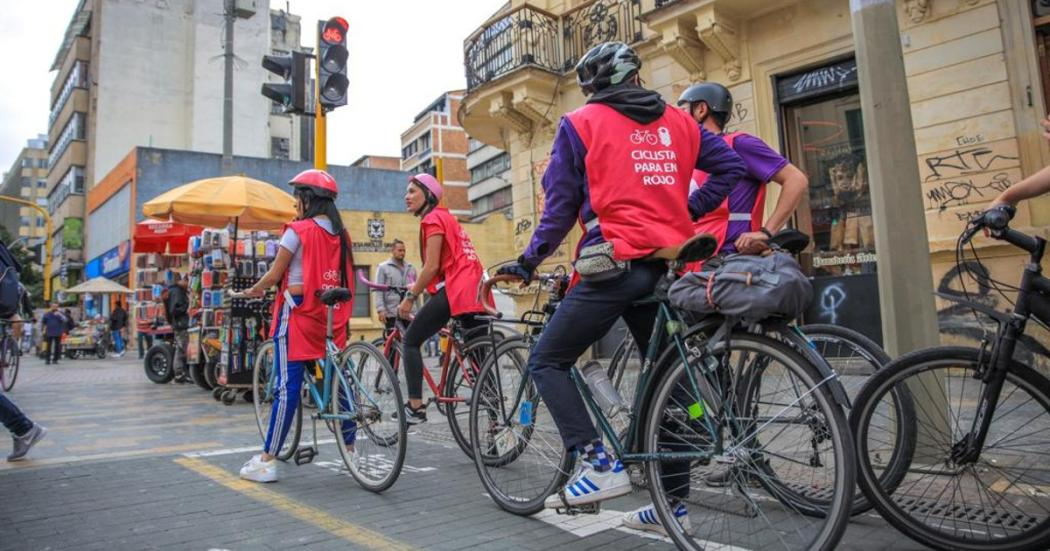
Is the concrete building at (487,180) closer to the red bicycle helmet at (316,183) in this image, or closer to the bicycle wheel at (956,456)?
the red bicycle helmet at (316,183)

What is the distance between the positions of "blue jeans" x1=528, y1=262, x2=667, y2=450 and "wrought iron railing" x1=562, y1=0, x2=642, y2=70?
9913 millimetres

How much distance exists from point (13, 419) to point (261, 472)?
2.15 m

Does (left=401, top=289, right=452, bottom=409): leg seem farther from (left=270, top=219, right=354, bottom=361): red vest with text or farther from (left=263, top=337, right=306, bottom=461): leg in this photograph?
(left=263, top=337, right=306, bottom=461): leg

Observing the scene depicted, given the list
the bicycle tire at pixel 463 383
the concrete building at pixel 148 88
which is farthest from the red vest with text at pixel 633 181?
the concrete building at pixel 148 88

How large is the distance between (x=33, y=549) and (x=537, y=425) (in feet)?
7.69

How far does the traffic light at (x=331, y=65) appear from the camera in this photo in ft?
25.6

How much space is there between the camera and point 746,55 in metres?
10.8

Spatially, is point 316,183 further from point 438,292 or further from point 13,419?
point 13,419

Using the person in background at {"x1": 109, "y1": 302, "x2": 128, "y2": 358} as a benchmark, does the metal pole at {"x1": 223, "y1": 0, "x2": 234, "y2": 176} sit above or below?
above

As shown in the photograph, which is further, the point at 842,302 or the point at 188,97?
the point at 188,97

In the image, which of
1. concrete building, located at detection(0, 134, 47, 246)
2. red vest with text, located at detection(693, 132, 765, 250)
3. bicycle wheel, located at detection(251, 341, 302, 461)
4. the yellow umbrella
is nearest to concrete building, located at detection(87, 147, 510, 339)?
the yellow umbrella

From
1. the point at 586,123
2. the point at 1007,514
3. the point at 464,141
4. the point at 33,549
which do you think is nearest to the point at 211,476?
the point at 33,549

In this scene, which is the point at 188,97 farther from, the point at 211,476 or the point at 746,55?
the point at 211,476

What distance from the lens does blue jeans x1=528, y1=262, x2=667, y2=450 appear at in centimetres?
303
